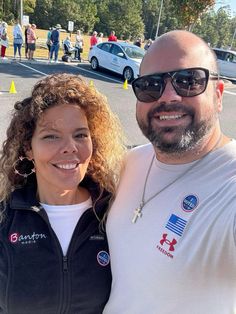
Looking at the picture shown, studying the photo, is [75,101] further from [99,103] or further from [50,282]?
[50,282]

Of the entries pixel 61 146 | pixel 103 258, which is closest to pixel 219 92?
pixel 61 146

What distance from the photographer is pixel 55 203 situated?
6.50ft

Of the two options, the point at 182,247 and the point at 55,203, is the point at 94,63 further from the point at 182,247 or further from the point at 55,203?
the point at 182,247

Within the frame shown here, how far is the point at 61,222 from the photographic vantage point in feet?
6.17

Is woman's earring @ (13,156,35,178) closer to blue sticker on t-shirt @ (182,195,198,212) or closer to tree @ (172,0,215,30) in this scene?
blue sticker on t-shirt @ (182,195,198,212)

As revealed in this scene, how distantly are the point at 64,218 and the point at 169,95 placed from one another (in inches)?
34.8

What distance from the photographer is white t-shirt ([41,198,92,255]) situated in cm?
182

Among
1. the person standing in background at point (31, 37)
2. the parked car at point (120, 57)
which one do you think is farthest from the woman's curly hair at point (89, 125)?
the person standing in background at point (31, 37)

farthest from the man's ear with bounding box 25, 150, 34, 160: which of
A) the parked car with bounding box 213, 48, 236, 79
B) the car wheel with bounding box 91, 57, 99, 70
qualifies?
the parked car with bounding box 213, 48, 236, 79

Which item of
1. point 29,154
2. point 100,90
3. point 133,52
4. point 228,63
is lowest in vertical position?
point 100,90

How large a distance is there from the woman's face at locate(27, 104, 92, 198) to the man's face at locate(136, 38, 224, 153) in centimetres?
38

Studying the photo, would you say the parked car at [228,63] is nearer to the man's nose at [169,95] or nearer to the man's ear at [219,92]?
the man's ear at [219,92]

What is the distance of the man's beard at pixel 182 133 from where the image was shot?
64.4 inches

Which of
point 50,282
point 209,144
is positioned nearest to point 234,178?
point 209,144
